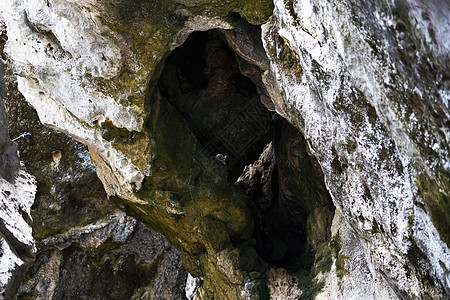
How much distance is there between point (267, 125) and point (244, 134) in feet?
0.58

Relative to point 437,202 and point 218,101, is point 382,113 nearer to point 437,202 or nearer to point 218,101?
point 437,202

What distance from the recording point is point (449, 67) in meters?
1.12

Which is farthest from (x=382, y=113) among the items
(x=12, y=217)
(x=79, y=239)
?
(x=79, y=239)

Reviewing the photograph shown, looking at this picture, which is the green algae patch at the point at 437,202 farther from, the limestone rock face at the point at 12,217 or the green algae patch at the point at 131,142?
the green algae patch at the point at 131,142

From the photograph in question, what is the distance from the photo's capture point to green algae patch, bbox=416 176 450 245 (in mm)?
1302

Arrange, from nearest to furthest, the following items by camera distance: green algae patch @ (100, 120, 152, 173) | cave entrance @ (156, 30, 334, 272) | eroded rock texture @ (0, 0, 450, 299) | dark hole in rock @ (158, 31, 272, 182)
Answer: eroded rock texture @ (0, 0, 450, 299) → green algae patch @ (100, 120, 152, 173) → cave entrance @ (156, 30, 334, 272) → dark hole in rock @ (158, 31, 272, 182)

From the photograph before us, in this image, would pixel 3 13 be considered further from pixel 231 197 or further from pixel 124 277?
pixel 124 277

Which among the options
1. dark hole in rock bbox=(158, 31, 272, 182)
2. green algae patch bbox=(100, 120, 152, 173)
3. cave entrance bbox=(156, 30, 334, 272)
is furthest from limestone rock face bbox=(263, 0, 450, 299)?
dark hole in rock bbox=(158, 31, 272, 182)

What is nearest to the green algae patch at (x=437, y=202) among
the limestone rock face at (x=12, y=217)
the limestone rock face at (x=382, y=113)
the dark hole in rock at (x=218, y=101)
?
the limestone rock face at (x=382, y=113)

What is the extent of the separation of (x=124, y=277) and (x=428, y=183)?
358 centimetres

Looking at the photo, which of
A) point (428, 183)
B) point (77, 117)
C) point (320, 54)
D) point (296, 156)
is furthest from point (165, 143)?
point (428, 183)

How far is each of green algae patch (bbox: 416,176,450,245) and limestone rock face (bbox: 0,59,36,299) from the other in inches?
44.4

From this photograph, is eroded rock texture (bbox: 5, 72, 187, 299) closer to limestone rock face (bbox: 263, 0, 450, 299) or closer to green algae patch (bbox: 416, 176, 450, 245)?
limestone rock face (bbox: 263, 0, 450, 299)

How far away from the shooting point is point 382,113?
4.74 feet
